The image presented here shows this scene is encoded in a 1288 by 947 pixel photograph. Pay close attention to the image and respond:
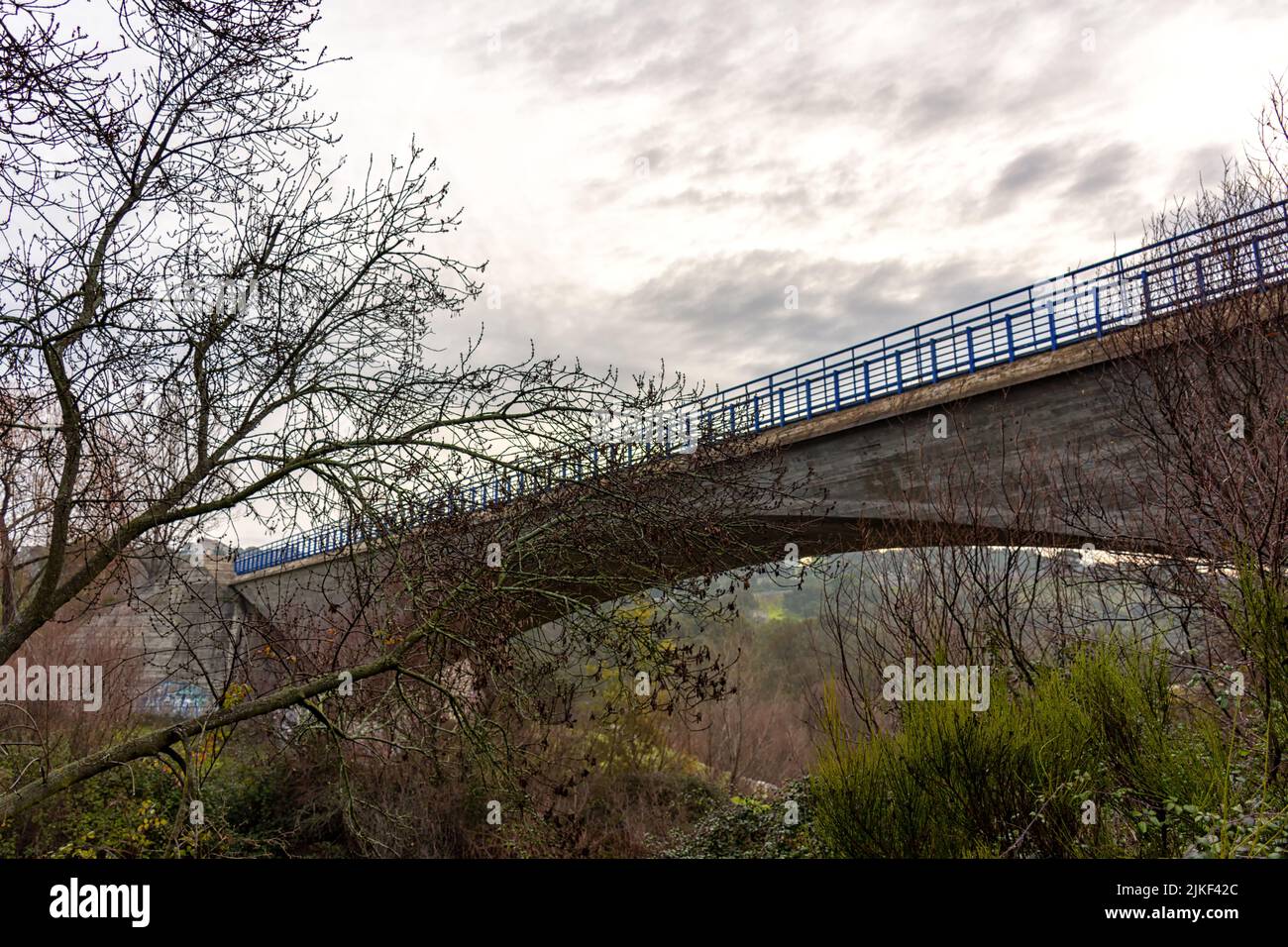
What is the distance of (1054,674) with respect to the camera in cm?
625

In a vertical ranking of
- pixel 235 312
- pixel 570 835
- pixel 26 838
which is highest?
pixel 235 312

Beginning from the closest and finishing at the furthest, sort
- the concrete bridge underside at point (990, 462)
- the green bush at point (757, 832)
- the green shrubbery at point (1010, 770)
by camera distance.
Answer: the green shrubbery at point (1010, 770), the green bush at point (757, 832), the concrete bridge underside at point (990, 462)

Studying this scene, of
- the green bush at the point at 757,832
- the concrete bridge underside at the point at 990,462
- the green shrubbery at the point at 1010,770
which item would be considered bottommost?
the green bush at the point at 757,832

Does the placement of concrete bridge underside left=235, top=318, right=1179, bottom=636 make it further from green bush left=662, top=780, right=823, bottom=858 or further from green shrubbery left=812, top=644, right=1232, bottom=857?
green shrubbery left=812, top=644, right=1232, bottom=857

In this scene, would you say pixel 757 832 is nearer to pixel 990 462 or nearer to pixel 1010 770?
pixel 1010 770

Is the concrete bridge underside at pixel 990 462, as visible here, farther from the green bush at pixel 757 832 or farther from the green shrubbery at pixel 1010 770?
the green shrubbery at pixel 1010 770

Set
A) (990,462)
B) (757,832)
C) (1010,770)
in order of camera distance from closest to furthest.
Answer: (1010,770) < (757,832) < (990,462)

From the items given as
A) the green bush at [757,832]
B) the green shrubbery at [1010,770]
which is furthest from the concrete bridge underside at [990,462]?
the green shrubbery at [1010,770]

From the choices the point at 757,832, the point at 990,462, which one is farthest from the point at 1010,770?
the point at 990,462

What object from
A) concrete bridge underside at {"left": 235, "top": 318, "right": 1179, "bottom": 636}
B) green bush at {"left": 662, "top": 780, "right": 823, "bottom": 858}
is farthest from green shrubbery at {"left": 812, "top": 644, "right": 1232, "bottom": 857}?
concrete bridge underside at {"left": 235, "top": 318, "right": 1179, "bottom": 636}

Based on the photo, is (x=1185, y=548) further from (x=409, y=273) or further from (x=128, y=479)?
(x=128, y=479)
